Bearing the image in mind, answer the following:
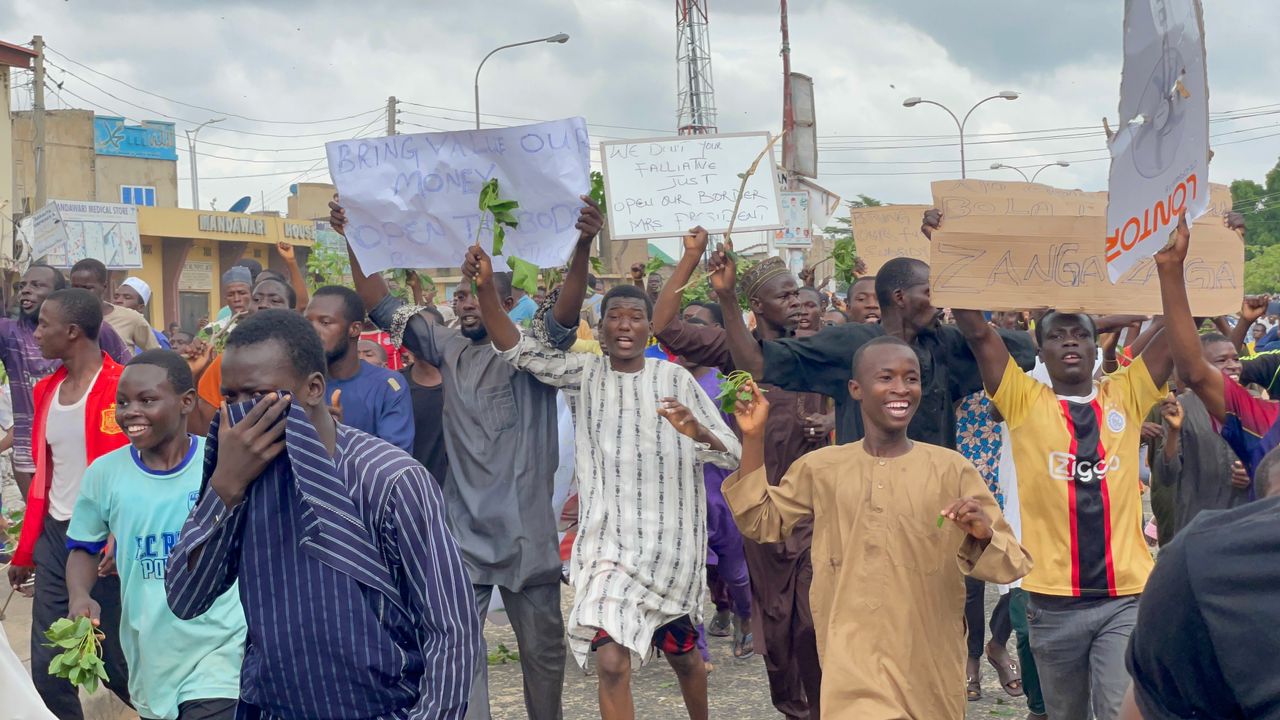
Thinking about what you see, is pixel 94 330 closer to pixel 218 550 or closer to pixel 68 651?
pixel 68 651

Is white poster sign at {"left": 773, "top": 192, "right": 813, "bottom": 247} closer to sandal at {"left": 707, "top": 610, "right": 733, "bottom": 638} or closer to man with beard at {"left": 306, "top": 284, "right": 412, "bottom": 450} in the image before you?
sandal at {"left": 707, "top": 610, "right": 733, "bottom": 638}

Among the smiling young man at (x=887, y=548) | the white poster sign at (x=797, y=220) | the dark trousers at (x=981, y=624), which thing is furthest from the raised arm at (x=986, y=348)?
the white poster sign at (x=797, y=220)

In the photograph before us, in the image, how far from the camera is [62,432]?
20.2 feet

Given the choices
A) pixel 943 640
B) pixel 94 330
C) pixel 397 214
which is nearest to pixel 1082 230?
pixel 943 640

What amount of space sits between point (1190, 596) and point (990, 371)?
3659 millimetres

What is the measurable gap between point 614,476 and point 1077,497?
79.4 inches

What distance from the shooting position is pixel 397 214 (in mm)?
6898

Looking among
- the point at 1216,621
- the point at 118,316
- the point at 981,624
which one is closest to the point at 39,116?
the point at 118,316

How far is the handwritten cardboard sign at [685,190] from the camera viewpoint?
24.4 feet

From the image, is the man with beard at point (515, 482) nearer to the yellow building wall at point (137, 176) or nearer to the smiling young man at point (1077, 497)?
the smiling young man at point (1077, 497)

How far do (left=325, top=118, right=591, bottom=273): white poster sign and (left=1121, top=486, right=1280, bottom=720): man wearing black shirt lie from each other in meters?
4.78

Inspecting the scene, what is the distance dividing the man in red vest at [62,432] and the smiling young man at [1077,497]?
366cm

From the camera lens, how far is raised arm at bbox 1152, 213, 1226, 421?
4406 millimetres

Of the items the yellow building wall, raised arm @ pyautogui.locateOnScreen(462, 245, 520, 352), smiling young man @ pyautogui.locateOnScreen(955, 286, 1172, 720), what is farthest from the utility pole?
smiling young man @ pyautogui.locateOnScreen(955, 286, 1172, 720)
